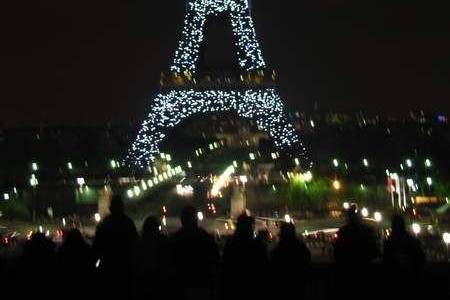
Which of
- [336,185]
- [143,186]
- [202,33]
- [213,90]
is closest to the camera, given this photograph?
[336,185]

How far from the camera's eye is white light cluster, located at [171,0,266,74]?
51688 mm

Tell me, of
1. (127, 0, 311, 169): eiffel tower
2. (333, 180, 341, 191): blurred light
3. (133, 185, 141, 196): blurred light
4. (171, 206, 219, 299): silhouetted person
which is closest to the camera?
(171, 206, 219, 299): silhouetted person

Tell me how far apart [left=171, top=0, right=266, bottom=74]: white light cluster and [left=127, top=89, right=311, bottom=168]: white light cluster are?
58.5 inches

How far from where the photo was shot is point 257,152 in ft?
212

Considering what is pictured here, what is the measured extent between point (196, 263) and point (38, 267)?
153 centimetres

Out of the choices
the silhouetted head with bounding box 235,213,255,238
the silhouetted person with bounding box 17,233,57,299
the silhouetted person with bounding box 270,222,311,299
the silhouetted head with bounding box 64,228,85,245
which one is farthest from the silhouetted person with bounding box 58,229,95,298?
the silhouetted person with bounding box 270,222,311,299

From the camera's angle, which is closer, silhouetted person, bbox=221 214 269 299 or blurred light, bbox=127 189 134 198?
silhouetted person, bbox=221 214 269 299

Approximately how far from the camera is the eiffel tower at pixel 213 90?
51.9m

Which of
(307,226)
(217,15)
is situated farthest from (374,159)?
(307,226)

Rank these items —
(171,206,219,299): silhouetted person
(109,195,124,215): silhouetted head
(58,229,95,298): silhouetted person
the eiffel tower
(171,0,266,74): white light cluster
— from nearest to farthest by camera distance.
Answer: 1. (171,206,219,299): silhouetted person
2. (58,229,95,298): silhouetted person
3. (109,195,124,215): silhouetted head
4. (171,0,266,74): white light cluster
5. the eiffel tower

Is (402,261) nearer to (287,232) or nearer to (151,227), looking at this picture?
(287,232)

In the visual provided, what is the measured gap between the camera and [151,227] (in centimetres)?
930

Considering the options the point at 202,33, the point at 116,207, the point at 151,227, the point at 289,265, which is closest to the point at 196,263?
the point at 151,227

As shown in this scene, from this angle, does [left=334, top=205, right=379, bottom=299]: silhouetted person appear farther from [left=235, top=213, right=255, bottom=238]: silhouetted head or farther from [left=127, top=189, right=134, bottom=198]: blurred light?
[left=127, top=189, right=134, bottom=198]: blurred light
